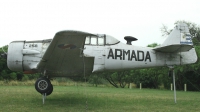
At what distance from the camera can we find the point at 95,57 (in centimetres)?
950

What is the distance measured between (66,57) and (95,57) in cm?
173

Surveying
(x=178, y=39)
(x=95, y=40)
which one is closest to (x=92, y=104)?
(x=95, y=40)

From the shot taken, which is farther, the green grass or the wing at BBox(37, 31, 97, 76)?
the green grass

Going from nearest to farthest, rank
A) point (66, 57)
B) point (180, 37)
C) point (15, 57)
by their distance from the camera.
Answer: point (66, 57)
point (15, 57)
point (180, 37)

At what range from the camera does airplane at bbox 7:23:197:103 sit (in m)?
8.50

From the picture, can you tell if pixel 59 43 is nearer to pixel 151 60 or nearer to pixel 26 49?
pixel 26 49

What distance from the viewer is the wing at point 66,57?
6983 mm

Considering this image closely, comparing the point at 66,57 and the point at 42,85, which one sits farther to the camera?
the point at 42,85

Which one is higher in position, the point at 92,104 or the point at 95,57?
the point at 95,57

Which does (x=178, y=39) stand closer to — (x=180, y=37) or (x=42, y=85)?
(x=180, y=37)

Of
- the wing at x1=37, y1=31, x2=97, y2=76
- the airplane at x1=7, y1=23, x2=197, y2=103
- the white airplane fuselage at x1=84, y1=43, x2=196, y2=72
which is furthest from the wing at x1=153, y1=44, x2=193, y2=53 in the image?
the wing at x1=37, y1=31, x2=97, y2=76

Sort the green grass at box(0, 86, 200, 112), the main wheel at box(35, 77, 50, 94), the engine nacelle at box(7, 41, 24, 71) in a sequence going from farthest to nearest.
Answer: the engine nacelle at box(7, 41, 24, 71) < the main wheel at box(35, 77, 50, 94) < the green grass at box(0, 86, 200, 112)

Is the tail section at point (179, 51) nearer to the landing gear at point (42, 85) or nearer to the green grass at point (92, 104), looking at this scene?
the green grass at point (92, 104)

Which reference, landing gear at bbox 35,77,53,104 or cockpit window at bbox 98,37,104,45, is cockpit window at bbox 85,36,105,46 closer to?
cockpit window at bbox 98,37,104,45
